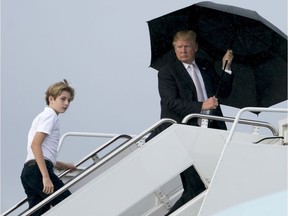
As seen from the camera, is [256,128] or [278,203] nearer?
[278,203]

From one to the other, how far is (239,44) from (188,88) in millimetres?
911

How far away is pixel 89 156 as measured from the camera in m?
11.1

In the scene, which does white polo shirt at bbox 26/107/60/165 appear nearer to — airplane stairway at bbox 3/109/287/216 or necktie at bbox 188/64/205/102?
airplane stairway at bbox 3/109/287/216

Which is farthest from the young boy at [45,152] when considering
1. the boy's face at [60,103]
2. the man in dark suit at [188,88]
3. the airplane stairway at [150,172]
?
the man in dark suit at [188,88]

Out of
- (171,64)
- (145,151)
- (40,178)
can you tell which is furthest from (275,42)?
(40,178)

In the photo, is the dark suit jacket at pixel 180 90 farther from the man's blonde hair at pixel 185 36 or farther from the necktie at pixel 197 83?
the man's blonde hair at pixel 185 36

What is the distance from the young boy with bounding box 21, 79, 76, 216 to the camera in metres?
9.60

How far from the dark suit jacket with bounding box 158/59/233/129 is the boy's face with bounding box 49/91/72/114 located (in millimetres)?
889

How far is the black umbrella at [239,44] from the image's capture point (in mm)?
10383

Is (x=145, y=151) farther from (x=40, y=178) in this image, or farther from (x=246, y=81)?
(x=246, y=81)

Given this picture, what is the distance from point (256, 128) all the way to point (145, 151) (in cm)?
130

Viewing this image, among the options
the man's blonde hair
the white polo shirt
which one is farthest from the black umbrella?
the white polo shirt

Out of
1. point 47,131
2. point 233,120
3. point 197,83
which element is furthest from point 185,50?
point 47,131

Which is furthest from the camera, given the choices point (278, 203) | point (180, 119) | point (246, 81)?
point (246, 81)
